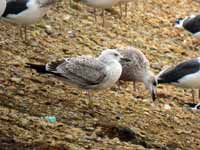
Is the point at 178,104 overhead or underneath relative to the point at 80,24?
underneath

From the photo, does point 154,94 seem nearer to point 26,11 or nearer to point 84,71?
point 84,71

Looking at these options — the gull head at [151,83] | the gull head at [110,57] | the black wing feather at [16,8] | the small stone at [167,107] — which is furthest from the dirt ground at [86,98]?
the gull head at [110,57]

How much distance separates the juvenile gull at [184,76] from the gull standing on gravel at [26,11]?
218 cm

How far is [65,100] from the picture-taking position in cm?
941

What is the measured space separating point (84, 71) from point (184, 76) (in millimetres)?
1863

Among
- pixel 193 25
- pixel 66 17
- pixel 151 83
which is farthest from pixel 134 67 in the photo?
pixel 193 25

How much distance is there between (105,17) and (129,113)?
4.92 meters

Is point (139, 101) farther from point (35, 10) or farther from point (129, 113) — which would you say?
point (35, 10)

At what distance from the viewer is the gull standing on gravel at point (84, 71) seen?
9.05 m

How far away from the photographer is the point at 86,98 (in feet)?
32.0

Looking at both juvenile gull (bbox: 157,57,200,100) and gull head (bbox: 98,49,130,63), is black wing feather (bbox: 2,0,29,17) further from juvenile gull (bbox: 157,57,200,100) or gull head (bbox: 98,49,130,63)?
juvenile gull (bbox: 157,57,200,100)

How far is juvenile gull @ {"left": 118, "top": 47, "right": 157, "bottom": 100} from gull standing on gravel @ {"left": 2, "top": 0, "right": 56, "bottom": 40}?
→ 1496mm

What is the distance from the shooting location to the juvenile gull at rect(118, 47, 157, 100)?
415 inches

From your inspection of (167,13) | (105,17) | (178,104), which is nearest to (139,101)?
(178,104)
